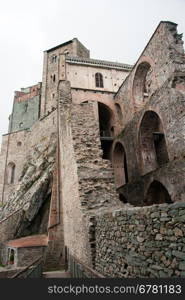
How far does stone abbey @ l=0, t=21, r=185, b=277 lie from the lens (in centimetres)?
307

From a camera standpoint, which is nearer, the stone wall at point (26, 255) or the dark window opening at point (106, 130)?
the stone wall at point (26, 255)

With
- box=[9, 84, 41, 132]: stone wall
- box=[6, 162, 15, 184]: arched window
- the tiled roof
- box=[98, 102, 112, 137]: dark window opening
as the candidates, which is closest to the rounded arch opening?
box=[98, 102, 112, 137]: dark window opening

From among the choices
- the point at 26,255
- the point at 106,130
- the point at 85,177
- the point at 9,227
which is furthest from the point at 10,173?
the point at 85,177

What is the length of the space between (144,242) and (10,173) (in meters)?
24.4

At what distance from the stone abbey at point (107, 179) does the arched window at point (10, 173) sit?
0.13m

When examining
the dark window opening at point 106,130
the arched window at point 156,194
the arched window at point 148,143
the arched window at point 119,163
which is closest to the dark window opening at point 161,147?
the arched window at point 148,143

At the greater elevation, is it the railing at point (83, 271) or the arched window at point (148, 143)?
the arched window at point (148, 143)

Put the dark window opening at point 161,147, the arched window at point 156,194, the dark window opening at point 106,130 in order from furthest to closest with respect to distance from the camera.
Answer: the dark window opening at point 106,130 → the dark window opening at point 161,147 → the arched window at point 156,194

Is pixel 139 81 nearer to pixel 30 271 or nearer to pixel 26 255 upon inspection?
pixel 26 255

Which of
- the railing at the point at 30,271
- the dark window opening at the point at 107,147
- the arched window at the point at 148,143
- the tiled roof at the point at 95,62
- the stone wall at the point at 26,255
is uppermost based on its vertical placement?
the tiled roof at the point at 95,62

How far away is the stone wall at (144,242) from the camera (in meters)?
2.34

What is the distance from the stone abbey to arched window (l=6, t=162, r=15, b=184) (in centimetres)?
Result: 13

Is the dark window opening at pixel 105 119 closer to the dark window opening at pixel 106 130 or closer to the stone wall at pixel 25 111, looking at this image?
the dark window opening at pixel 106 130

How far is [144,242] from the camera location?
2.91 m
